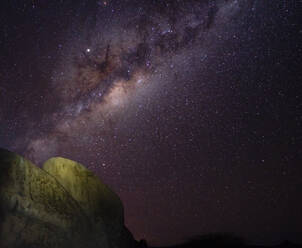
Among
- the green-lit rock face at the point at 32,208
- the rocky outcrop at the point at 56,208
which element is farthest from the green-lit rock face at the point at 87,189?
the green-lit rock face at the point at 32,208

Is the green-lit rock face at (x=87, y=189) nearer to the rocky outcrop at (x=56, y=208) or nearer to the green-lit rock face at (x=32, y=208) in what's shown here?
the rocky outcrop at (x=56, y=208)

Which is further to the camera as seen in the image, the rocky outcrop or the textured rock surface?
the textured rock surface

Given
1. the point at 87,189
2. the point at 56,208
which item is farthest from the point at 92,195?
the point at 56,208

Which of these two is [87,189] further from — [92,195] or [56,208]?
[56,208]

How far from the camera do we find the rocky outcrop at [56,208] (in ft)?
14.2

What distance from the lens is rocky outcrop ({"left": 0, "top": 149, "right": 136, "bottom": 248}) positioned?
4.32 meters

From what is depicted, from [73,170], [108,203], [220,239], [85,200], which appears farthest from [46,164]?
[220,239]

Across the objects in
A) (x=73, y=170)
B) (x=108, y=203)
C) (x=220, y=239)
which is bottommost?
(x=220, y=239)

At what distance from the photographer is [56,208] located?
5.21 metres

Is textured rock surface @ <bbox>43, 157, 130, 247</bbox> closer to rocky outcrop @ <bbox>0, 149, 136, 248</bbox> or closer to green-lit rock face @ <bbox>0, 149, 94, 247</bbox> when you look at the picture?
rocky outcrop @ <bbox>0, 149, 136, 248</bbox>

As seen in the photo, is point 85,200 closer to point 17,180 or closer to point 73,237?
point 73,237

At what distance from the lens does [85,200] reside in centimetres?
658

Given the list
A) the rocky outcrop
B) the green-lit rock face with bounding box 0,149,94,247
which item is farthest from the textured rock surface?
the green-lit rock face with bounding box 0,149,94,247

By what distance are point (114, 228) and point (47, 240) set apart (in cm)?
250
